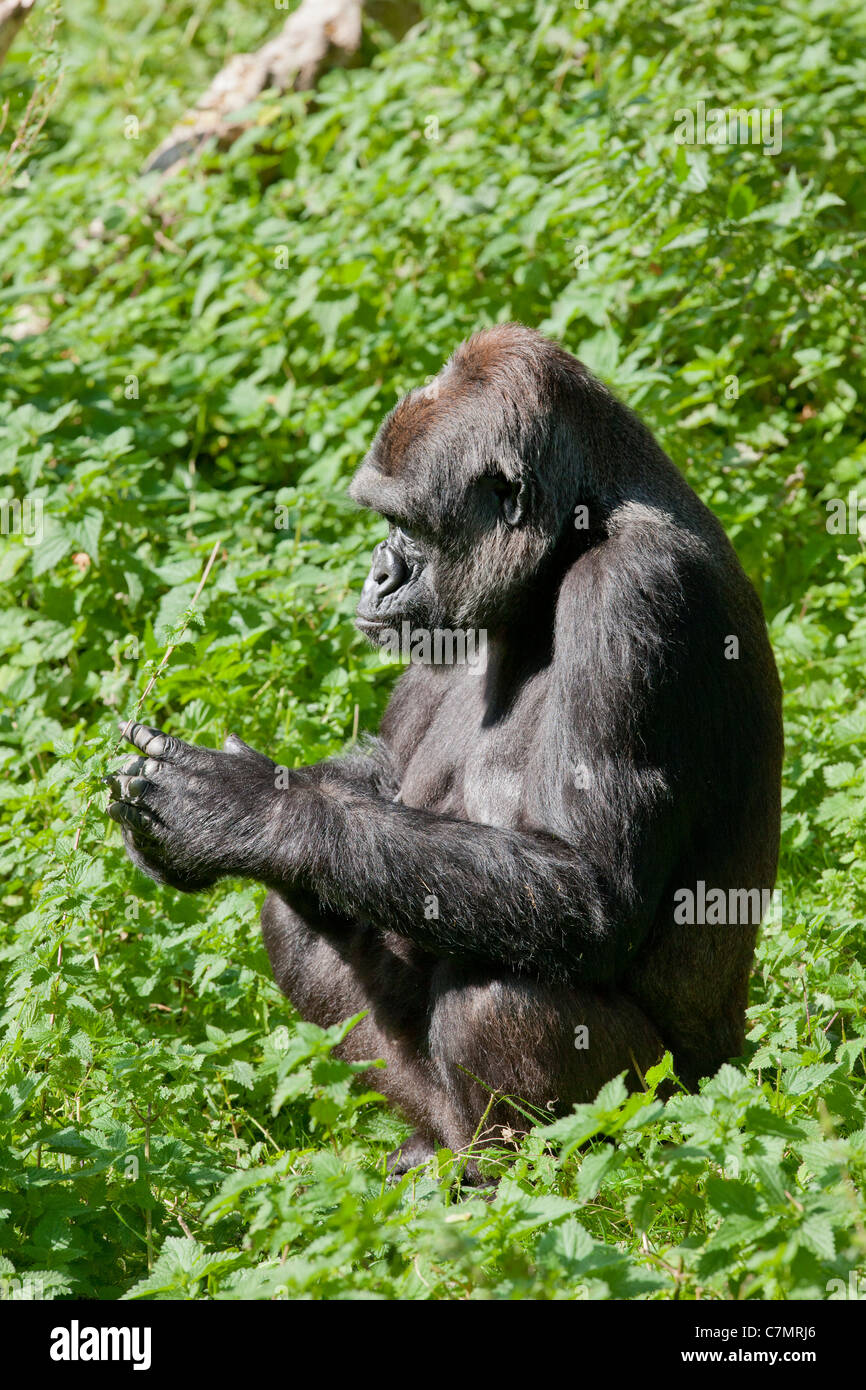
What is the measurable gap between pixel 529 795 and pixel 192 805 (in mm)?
1029

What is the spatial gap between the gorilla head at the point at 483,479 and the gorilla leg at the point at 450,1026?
1139 mm

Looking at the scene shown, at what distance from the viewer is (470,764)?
4.82 m

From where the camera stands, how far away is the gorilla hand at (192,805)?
4363mm

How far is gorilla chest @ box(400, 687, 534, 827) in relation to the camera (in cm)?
463

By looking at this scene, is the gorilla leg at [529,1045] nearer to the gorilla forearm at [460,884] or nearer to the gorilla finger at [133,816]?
the gorilla forearm at [460,884]

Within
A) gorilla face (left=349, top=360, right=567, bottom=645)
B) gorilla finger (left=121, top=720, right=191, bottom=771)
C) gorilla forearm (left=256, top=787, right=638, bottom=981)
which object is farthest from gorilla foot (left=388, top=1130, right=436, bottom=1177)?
gorilla face (left=349, top=360, right=567, bottom=645)
